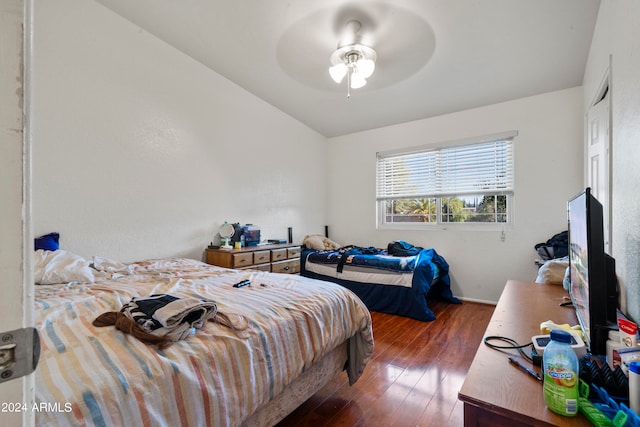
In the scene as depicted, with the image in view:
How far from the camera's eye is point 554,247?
301 cm

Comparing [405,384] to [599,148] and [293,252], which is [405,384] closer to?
[293,252]

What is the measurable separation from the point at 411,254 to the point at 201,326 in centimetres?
295

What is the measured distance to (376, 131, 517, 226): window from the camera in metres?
3.60

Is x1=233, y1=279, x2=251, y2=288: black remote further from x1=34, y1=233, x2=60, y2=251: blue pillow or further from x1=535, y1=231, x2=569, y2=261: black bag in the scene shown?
x1=535, y1=231, x2=569, y2=261: black bag

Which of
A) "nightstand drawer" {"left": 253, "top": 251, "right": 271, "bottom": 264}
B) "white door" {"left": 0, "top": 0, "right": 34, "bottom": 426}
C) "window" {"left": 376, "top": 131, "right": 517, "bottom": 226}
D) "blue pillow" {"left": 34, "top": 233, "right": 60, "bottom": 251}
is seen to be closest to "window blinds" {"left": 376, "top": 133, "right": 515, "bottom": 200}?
"window" {"left": 376, "top": 131, "right": 517, "bottom": 226}

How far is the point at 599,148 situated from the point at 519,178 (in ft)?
4.02

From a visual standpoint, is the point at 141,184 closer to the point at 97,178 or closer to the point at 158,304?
the point at 97,178

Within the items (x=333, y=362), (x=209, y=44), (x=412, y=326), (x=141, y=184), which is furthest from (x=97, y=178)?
(x=412, y=326)

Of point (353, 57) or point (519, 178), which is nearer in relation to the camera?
point (353, 57)

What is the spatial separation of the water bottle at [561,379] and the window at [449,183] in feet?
11.1

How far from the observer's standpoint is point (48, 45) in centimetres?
204

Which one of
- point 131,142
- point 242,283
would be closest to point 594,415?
point 242,283

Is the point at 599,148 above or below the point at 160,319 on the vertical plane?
above

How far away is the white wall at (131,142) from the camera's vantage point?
6.76ft
